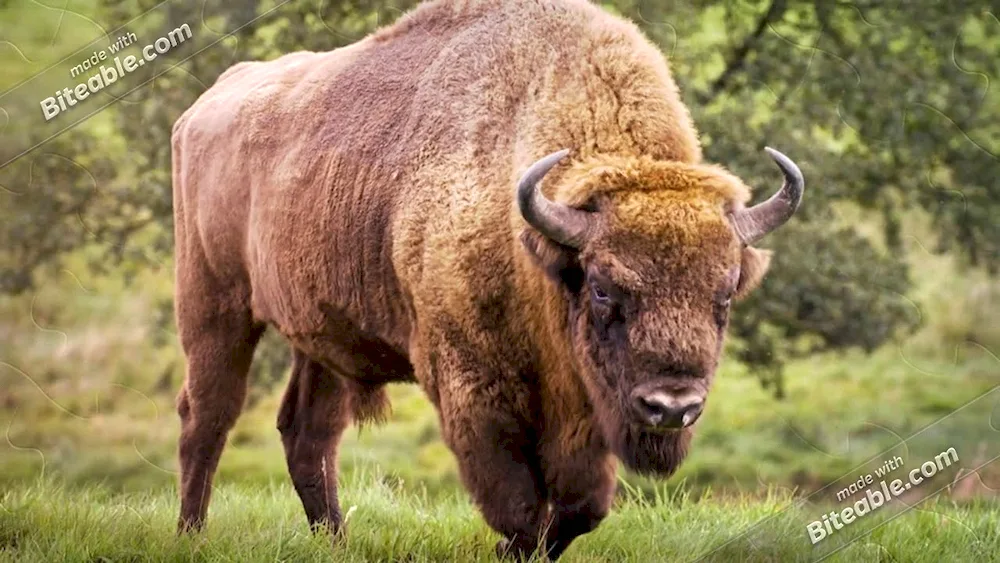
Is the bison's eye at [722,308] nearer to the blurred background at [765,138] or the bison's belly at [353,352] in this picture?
the bison's belly at [353,352]

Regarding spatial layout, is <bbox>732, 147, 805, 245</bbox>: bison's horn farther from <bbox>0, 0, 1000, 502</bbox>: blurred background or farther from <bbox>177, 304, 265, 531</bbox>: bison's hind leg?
<bbox>0, 0, 1000, 502</bbox>: blurred background

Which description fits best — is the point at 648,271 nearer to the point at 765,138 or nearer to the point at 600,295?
the point at 600,295

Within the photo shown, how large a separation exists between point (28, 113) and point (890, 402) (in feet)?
31.1

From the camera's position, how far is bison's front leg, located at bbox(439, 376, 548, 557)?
5184mm

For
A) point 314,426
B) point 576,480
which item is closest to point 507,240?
point 576,480

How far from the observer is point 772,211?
4.96 m

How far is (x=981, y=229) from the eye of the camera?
1119 centimetres

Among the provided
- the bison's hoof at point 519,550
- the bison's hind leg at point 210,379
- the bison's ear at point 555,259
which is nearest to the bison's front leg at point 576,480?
the bison's hoof at point 519,550

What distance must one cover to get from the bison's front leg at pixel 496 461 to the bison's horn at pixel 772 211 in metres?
1.08

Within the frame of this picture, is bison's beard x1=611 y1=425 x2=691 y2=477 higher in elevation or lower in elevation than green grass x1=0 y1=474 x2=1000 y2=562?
higher

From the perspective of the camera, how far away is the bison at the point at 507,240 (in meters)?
4.72

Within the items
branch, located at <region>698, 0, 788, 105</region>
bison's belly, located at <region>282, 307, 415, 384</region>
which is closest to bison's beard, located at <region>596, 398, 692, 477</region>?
bison's belly, located at <region>282, 307, 415, 384</region>

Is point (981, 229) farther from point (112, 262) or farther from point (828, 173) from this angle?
point (112, 262)

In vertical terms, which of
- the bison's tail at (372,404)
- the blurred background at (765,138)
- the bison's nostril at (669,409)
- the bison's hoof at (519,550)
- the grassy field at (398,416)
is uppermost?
the bison's nostril at (669,409)
